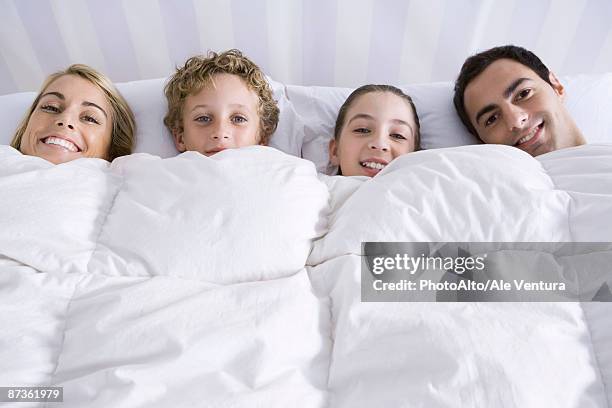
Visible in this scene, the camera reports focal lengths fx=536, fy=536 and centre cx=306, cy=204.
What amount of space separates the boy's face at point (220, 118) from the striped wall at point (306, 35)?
48 cm

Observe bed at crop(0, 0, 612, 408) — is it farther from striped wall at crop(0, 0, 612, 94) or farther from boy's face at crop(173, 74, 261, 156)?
striped wall at crop(0, 0, 612, 94)

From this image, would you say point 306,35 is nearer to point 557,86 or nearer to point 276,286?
point 557,86

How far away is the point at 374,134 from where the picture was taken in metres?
1.33

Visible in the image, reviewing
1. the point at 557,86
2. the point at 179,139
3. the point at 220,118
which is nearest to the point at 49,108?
the point at 179,139

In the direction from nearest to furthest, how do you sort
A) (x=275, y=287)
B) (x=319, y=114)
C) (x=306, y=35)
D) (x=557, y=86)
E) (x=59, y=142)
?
(x=275, y=287), (x=59, y=142), (x=557, y=86), (x=319, y=114), (x=306, y=35)

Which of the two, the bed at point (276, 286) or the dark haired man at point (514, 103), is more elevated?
the bed at point (276, 286)

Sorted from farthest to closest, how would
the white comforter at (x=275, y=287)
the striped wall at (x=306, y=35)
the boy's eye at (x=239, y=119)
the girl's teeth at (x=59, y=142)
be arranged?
1. the striped wall at (x=306, y=35)
2. the boy's eye at (x=239, y=119)
3. the girl's teeth at (x=59, y=142)
4. the white comforter at (x=275, y=287)

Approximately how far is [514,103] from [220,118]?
0.75 metres

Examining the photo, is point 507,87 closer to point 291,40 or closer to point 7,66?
point 291,40

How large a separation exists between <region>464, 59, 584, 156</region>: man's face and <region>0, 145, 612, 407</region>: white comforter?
224mm

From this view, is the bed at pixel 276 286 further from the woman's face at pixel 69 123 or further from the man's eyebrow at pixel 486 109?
the man's eyebrow at pixel 486 109

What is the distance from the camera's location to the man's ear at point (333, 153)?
1429 mm

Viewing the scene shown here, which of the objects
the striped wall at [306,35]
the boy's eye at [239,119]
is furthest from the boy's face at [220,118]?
the striped wall at [306,35]

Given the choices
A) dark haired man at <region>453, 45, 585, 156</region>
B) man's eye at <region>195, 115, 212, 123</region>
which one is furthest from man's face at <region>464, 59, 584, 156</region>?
man's eye at <region>195, 115, 212, 123</region>
